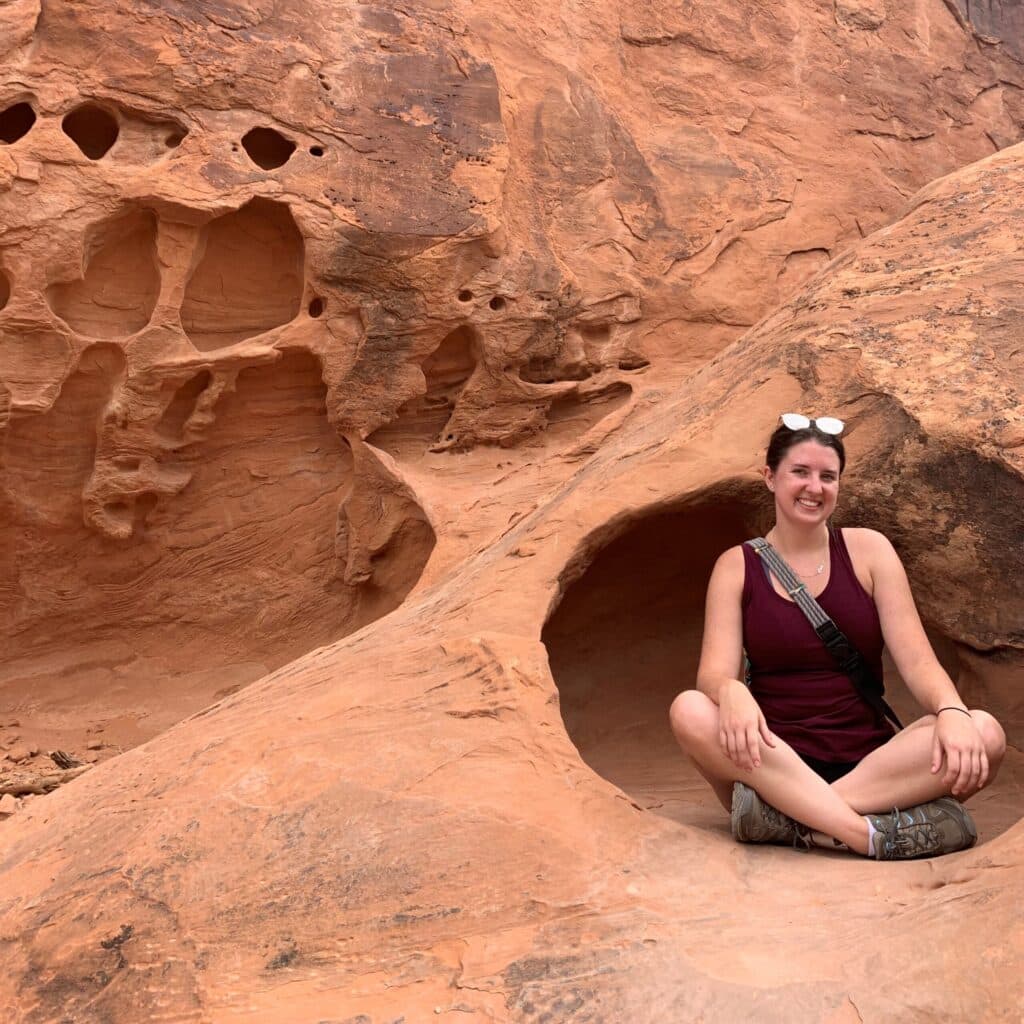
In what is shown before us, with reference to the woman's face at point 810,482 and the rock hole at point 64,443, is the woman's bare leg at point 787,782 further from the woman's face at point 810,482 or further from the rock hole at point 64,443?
the rock hole at point 64,443

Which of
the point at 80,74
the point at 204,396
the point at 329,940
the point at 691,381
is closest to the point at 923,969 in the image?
the point at 329,940

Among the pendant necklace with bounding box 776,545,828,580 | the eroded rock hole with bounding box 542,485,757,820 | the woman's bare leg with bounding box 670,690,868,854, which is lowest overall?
the eroded rock hole with bounding box 542,485,757,820

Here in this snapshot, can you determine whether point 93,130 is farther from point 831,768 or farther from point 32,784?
point 831,768

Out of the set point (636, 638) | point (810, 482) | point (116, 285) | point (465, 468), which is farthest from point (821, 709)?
point (116, 285)

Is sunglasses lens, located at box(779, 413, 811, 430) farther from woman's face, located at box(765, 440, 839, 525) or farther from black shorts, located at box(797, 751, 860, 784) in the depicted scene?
black shorts, located at box(797, 751, 860, 784)

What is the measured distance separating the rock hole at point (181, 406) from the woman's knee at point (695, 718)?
382cm

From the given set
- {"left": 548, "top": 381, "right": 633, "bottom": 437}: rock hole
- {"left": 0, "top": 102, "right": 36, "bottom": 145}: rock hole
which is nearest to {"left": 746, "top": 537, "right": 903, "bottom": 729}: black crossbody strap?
{"left": 548, "top": 381, "right": 633, "bottom": 437}: rock hole

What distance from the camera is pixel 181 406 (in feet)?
18.9

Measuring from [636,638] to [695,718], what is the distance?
4.78ft

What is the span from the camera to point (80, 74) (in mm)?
5184

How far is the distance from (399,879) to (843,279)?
2.64m

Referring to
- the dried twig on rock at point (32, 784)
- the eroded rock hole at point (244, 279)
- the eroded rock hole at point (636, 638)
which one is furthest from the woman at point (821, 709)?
the eroded rock hole at point (244, 279)

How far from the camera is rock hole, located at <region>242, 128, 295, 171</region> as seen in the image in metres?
5.59

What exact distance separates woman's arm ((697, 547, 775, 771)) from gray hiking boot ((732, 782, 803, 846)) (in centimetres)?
10
